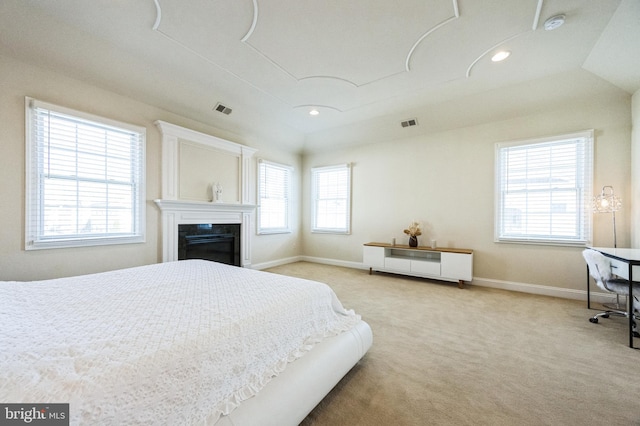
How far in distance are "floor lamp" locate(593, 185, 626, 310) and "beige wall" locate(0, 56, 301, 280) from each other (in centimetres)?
597

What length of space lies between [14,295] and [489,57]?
4762 mm

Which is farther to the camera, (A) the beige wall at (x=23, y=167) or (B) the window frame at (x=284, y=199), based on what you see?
(B) the window frame at (x=284, y=199)

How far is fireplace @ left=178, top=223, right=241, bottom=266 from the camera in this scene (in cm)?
379

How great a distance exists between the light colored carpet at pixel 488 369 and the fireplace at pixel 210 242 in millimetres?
2473

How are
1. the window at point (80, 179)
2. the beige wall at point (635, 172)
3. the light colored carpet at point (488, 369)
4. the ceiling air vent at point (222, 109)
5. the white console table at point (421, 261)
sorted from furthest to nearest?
the white console table at point (421, 261) → the ceiling air vent at point (222, 109) → the beige wall at point (635, 172) → the window at point (80, 179) → the light colored carpet at point (488, 369)

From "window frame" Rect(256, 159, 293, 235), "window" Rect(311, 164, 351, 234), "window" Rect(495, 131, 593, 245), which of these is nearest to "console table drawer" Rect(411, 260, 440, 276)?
"window" Rect(495, 131, 593, 245)

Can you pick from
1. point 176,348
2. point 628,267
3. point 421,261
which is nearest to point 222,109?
point 176,348

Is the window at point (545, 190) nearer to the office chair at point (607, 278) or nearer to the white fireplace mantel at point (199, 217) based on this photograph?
the office chair at point (607, 278)

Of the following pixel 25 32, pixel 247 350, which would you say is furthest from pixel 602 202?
pixel 25 32

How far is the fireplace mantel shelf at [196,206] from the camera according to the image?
3.52m

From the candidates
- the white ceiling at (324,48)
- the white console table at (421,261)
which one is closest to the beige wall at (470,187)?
the white console table at (421,261)

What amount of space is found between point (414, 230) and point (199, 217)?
3.77 metres

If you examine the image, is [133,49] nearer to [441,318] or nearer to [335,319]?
[335,319]

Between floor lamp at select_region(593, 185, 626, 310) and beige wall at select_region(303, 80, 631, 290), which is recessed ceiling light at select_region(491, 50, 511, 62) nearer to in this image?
beige wall at select_region(303, 80, 631, 290)
